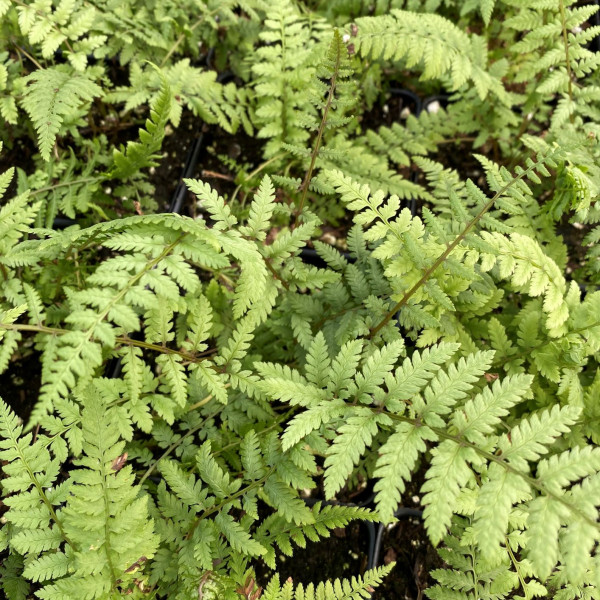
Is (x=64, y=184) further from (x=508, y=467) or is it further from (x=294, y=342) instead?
(x=508, y=467)

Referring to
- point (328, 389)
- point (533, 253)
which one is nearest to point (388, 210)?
point (533, 253)

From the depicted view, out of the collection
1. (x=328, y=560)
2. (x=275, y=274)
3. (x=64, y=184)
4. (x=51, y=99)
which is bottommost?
(x=328, y=560)

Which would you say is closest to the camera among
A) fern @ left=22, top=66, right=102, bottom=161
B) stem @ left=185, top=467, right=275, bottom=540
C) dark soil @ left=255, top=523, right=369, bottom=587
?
stem @ left=185, top=467, right=275, bottom=540

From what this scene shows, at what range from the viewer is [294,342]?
2.46 meters

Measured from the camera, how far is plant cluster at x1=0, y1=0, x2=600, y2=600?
62.7 inches

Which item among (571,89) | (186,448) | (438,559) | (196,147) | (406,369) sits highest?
(571,89)

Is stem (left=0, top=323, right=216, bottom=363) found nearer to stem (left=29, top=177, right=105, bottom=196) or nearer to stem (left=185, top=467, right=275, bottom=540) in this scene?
stem (left=185, top=467, right=275, bottom=540)

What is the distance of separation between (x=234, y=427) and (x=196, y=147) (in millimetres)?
1966

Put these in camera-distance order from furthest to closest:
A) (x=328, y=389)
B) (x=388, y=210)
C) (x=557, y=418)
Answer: (x=388, y=210) → (x=328, y=389) → (x=557, y=418)

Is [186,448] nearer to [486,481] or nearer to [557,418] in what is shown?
[486,481]

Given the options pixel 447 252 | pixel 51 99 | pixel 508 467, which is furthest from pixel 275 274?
pixel 51 99

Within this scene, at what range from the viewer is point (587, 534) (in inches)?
54.2

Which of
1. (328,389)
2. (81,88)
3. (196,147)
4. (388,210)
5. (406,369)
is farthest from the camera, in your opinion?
(196,147)

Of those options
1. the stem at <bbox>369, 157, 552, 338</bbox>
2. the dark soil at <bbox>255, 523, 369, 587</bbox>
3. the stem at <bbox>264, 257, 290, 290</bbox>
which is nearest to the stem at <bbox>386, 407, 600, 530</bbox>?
the stem at <bbox>369, 157, 552, 338</bbox>
